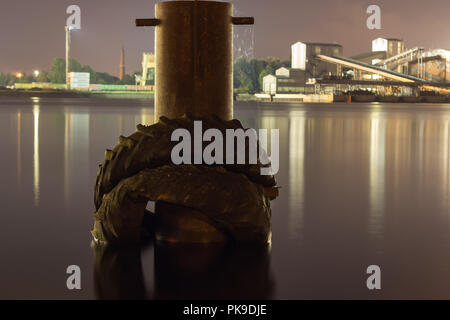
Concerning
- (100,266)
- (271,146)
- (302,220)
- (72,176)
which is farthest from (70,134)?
(100,266)

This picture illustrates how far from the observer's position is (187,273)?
445cm

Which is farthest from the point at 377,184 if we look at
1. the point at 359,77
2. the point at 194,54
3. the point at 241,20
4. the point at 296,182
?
the point at 359,77

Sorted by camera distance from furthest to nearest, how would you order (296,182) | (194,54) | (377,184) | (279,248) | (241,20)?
(296,182)
(377,184)
(241,20)
(194,54)
(279,248)

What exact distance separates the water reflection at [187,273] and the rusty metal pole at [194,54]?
1.27m

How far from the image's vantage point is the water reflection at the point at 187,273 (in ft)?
13.2

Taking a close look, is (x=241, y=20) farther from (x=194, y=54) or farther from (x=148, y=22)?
(x=148, y=22)

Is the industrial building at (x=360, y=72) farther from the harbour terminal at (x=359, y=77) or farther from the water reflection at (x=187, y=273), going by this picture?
the water reflection at (x=187, y=273)

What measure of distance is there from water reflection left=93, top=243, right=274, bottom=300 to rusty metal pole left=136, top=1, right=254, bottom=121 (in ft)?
4.15

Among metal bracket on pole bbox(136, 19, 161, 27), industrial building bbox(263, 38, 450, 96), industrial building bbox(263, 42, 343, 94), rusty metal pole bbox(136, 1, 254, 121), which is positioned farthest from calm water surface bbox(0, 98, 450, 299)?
industrial building bbox(263, 42, 343, 94)

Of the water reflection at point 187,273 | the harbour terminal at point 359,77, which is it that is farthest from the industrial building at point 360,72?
the water reflection at point 187,273

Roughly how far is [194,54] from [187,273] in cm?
207

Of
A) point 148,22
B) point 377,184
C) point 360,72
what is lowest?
point 377,184

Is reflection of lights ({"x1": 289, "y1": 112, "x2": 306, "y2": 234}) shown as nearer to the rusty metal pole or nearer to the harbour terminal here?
the rusty metal pole
